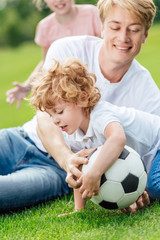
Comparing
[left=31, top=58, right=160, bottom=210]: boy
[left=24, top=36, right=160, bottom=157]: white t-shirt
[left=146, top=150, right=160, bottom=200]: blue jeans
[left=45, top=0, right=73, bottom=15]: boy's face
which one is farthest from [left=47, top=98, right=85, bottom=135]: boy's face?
[left=45, top=0, right=73, bottom=15]: boy's face

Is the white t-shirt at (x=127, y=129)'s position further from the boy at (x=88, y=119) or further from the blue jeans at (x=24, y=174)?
the blue jeans at (x=24, y=174)

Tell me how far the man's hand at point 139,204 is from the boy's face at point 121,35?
1197 millimetres

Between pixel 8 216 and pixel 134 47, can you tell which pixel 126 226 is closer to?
pixel 8 216

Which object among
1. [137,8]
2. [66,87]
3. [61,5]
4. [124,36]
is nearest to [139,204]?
[66,87]

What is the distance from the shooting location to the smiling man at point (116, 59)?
144 inches

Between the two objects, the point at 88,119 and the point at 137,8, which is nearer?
the point at 88,119

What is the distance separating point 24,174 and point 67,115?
81 cm

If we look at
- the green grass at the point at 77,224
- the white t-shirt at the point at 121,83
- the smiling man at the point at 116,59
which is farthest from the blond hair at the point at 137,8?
the green grass at the point at 77,224

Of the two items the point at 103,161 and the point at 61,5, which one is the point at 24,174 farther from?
the point at 61,5

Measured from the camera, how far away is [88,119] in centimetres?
348

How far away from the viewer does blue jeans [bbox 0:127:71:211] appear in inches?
146

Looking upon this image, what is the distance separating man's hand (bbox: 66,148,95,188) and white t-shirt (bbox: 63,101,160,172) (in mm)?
182

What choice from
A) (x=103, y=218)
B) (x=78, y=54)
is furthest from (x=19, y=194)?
(x=78, y=54)

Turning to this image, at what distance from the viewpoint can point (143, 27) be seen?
3781mm
